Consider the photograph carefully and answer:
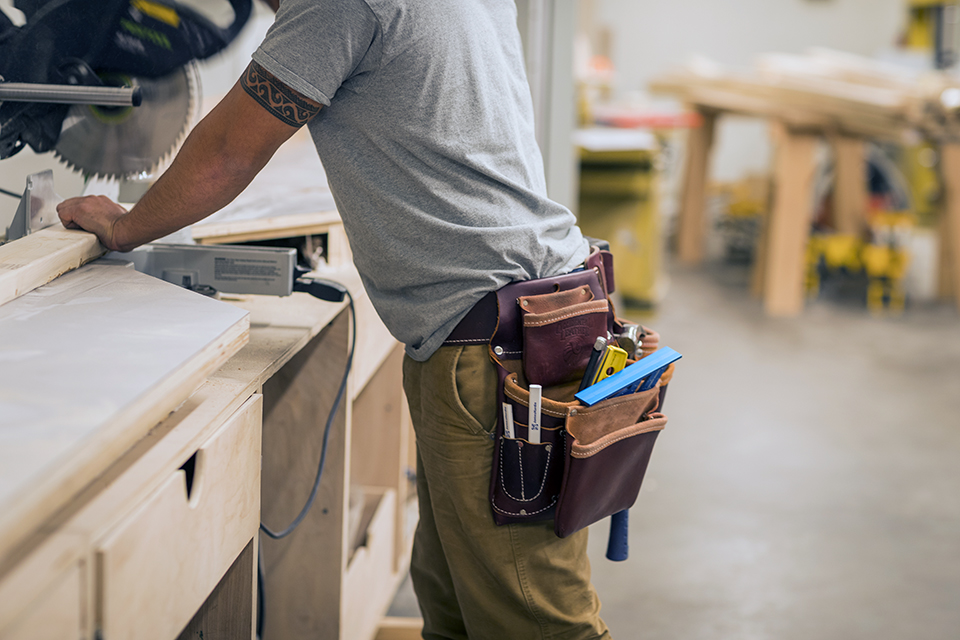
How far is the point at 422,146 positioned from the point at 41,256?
18.5 inches

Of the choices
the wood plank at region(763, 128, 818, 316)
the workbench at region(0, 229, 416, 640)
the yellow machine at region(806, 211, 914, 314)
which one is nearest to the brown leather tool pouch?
the workbench at region(0, 229, 416, 640)

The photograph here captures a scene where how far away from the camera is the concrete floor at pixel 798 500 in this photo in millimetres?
1861

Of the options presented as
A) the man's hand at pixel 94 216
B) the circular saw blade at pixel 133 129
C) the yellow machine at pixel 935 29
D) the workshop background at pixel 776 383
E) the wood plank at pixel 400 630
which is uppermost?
the yellow machine at pixel 935 29

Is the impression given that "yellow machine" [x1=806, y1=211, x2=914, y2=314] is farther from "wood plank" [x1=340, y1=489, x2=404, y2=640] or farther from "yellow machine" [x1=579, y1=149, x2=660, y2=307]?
"wood plank" [x1=340, y1=489, x2=404, y2=640]

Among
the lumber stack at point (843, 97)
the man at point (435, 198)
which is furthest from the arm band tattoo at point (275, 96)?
the lumber stack at point (843, 97)

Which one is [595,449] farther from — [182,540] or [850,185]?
[850,185]

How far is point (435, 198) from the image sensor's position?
102cm

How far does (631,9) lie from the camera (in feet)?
24.6

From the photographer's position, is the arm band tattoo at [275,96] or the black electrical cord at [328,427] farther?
the black electrical cord at [328,427]

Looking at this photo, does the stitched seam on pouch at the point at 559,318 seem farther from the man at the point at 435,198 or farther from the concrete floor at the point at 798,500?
the concrete floor at the point at 798,500

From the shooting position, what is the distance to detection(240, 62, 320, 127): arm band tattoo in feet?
3.06

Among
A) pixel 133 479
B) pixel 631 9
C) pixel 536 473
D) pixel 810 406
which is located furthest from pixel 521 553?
pixel 631 9

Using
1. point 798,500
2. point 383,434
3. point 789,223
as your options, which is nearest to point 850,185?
point 789,223

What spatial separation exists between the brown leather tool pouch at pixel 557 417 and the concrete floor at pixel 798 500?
82 centimetres
